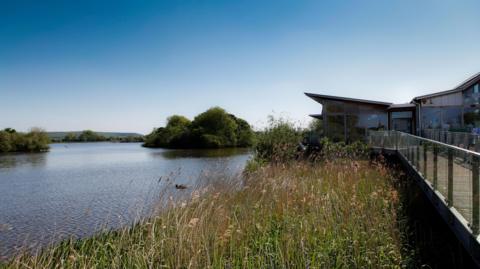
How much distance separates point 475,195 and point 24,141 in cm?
6827

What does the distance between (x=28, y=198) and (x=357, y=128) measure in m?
17.2

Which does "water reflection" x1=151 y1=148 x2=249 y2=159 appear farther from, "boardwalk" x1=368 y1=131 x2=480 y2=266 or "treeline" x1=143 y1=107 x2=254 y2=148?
"boardwalk" x1=368 y1=131 x2=480 y2=266

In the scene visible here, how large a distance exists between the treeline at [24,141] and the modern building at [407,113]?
57079 millimetres

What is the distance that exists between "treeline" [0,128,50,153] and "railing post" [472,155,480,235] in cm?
6570

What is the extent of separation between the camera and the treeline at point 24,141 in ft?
178

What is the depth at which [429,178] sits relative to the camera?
18.7 feet

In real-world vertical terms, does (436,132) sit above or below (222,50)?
below

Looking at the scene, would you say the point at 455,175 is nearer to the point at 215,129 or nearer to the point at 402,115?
the point at 402,115

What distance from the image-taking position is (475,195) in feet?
10.1

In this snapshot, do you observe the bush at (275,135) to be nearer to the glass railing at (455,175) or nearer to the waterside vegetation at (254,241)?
the glass railing at (455,175)

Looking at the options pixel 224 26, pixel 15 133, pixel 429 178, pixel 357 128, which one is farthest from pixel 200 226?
pixel 15 133

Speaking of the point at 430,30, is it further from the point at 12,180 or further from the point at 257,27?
the point at 12,180

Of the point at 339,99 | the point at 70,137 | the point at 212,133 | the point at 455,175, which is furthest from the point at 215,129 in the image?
the point at 70,137

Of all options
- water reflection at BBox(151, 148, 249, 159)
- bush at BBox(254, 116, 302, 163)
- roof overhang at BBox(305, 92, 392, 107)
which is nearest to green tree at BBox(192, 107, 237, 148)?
water reflection at BBox(151, 148, 249, 159)
